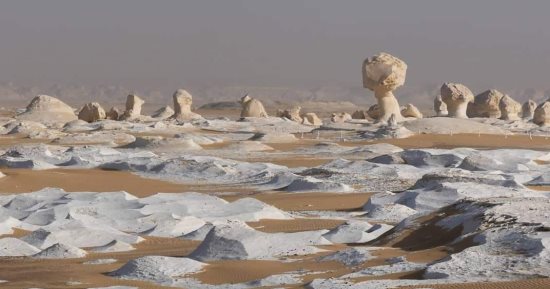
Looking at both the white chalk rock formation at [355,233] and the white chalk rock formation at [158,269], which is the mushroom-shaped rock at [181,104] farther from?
the white chalk rock formation at [158,269]

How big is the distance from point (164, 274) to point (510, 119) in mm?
46866

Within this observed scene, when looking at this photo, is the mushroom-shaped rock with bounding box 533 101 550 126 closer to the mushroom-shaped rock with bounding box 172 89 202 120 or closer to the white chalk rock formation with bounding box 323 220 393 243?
the mushroom-shaped rock with bounding box 172 89 202 120

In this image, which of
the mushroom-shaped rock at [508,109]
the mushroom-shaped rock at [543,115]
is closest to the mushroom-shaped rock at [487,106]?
the mushroom-shaped rock at [508,109]

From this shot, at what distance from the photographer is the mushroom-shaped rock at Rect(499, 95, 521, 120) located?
5655 cm

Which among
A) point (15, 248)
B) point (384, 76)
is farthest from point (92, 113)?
point (15, 248)

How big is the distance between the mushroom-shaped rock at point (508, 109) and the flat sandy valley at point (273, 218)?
69.6 feet

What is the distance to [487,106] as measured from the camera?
193 ft

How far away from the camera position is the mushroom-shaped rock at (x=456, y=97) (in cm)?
5072

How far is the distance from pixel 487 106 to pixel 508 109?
1971 mm

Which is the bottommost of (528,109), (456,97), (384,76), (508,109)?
(528,109)

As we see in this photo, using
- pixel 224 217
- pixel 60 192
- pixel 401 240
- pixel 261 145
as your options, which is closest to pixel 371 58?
pixel 261 145

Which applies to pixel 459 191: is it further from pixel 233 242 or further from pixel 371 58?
pixel 371 58

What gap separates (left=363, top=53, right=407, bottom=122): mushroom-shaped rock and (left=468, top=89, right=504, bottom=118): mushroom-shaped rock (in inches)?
570

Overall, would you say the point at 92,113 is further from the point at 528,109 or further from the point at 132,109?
the point at 528,109
